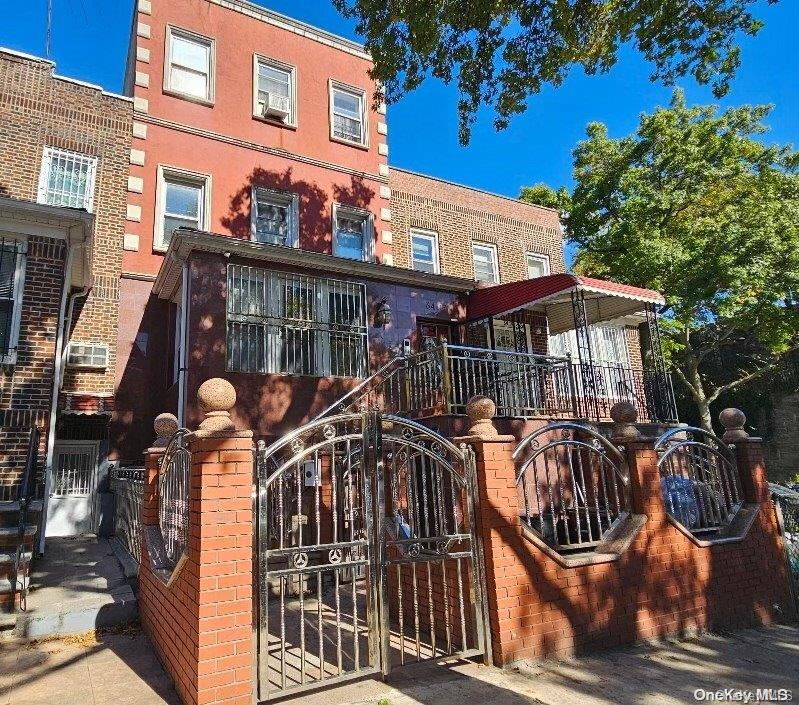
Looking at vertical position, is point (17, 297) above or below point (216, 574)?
above

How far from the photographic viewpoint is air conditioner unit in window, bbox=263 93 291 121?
13.2 metres

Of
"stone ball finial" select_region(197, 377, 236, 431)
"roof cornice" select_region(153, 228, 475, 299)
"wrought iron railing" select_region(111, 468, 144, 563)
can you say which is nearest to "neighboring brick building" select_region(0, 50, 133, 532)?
"wrought iron railing" select_region(111, 468, 144, 563)

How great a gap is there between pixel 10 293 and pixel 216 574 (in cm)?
610

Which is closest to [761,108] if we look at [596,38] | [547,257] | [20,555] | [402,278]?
[547,257]

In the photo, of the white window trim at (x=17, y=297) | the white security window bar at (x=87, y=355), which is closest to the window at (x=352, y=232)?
the white security window bar at (x=87, y=355)

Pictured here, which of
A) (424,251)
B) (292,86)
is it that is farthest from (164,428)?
(292,86)

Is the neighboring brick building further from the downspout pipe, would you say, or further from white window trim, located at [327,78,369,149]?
white window trim, located at [327,78,369,149]

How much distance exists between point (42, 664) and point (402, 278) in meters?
8.54

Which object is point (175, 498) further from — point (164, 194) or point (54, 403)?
point (164, 194)

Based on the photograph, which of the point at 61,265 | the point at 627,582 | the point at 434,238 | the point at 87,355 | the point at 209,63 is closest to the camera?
the point at 627,582

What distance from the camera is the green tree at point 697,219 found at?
16.8m

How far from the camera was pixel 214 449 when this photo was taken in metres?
3.60

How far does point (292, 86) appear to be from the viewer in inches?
549

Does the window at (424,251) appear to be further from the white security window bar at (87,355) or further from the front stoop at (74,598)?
the front stoop at (74,598)
